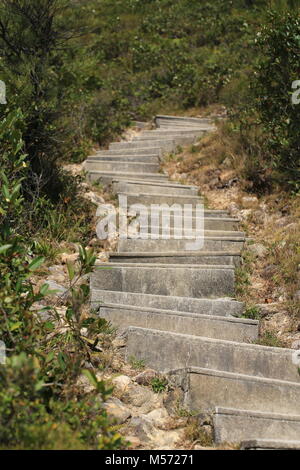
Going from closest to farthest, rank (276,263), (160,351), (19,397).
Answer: (19,397), (160,351), (276,263)

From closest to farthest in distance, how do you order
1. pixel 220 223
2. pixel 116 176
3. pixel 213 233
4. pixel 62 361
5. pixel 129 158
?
1. pixel 62 361
2. pixel 213 233
3. pixel 220 223
4. pixel 116 176
5. pixel 129 158

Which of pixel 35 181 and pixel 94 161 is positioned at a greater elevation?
pixel 94 161

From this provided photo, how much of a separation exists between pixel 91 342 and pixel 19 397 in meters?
1.04

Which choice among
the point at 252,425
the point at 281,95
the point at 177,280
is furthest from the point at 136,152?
the point at 252,425

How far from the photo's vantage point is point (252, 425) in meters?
3.36

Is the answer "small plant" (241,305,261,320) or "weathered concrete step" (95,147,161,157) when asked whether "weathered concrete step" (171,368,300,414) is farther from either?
"weathered concrete step" (95,147,161,157)

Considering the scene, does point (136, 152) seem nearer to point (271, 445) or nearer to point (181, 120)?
point (181, 120)

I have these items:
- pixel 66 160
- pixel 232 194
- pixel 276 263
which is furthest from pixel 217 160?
pixel 276 263

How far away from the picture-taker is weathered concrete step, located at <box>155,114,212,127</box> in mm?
11188

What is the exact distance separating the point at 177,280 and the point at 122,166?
405cm

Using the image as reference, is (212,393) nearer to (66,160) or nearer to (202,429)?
(202,429)

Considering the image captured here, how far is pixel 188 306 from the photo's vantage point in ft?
16.1

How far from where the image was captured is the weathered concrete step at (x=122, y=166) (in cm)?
881

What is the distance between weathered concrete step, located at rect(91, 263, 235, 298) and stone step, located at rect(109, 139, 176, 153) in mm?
4817
